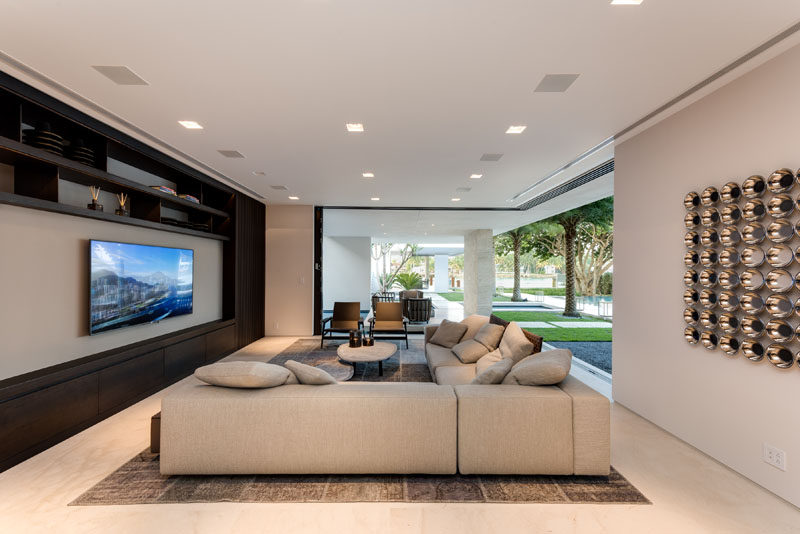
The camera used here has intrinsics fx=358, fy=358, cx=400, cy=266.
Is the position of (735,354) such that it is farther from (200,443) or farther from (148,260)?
(148,260)

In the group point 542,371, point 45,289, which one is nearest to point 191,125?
point 45,289

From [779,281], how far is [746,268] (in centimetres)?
26

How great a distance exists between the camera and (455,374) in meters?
3.51

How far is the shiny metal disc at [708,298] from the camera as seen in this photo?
8.95 ft

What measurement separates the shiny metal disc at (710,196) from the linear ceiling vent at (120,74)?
428 cm

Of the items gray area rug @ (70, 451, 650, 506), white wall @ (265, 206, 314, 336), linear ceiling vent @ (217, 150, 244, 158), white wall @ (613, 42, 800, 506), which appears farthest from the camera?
white wall @ (265, 206, 314, 336)

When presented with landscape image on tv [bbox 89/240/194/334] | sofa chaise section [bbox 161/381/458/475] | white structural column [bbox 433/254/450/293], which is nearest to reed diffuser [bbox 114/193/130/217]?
landscape image on tv [bbox 89/240/194/334]

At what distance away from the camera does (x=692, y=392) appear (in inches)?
114

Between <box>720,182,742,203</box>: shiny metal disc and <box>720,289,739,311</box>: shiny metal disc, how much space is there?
67 centimetres

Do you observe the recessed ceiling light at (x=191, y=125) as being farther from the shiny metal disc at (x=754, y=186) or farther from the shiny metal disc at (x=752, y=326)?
the shiny metal disc at (x=752, y=326)

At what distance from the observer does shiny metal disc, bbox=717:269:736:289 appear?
255 cm

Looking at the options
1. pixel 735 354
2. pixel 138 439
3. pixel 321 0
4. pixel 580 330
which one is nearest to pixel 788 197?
pixel 735 354

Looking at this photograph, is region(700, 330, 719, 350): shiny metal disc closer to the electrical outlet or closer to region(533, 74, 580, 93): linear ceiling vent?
the electrical outlet

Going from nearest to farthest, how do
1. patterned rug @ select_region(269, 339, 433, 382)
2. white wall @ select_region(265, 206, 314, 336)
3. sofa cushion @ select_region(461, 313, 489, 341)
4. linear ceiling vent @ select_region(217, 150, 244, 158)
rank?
linear ceiling vent @ select_region(217, 150, 244, 158), patterned rug @ select_region(269, 339, 433, 382), sofa cushion @ select_region(461, 313, 489, 341), white wall @ select_region(265, 206, 314, 336)
